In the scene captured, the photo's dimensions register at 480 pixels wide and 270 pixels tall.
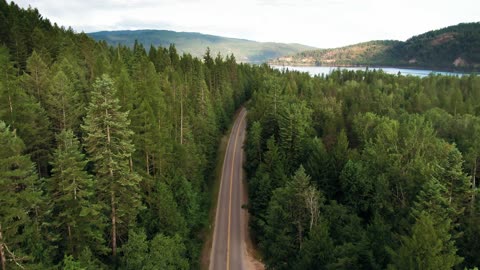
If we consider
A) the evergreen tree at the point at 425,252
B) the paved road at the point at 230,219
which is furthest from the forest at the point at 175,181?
the paved road at the point at 230,219

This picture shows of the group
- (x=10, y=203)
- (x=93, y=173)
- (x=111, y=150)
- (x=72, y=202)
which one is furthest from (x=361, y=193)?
(x=10, y=203)

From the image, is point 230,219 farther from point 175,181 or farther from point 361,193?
point 361,193

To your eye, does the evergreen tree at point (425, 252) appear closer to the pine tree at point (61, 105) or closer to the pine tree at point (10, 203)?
the pine tree at point (10, 203)

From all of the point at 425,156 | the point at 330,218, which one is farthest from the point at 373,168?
the point at 330,218

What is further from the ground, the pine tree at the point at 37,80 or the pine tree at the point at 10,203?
the pine tree at the point at 37,80

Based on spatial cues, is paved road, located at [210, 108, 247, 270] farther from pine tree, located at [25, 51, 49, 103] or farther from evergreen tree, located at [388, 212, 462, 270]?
pine tree, located at [25, 51, 49, 103]

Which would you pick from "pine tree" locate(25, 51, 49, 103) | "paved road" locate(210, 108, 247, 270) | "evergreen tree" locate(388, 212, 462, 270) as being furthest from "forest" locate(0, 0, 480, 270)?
"paved road" locate(210, 108, 247, 270)
